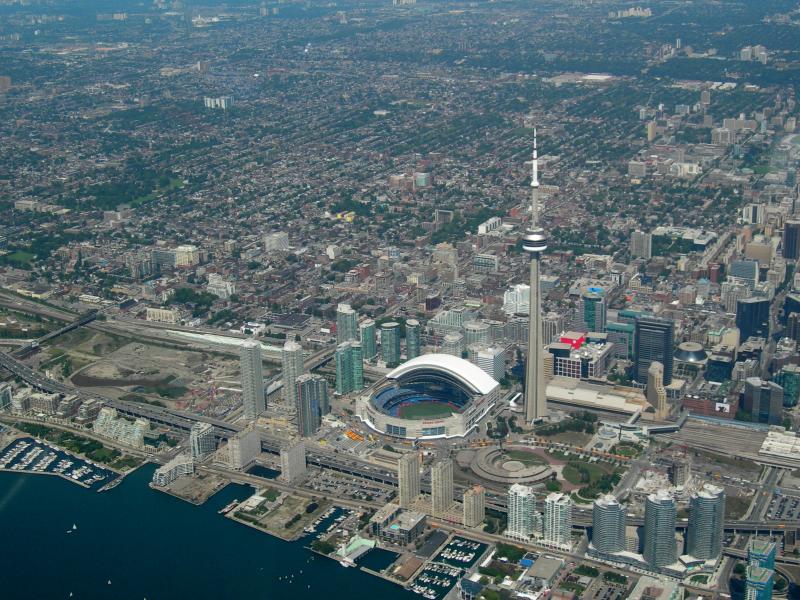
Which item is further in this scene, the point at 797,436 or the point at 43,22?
the point at 43,22

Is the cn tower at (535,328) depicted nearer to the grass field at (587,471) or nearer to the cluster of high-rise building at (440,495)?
the grass field at (587,471)

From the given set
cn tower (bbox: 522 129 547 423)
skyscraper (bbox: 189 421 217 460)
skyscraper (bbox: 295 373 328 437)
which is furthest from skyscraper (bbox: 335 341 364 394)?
cn tower (bbox: 522 129 547 423)

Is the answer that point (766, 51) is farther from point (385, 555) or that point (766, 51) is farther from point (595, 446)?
point (385, 555)

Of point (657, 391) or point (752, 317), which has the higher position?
point (752, 317)

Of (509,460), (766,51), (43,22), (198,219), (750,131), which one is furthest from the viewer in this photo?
(43,22)

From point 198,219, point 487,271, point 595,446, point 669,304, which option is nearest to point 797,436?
point 595,446

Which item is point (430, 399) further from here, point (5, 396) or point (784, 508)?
point (5, 396)

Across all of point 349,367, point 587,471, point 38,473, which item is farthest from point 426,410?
point 38,473
